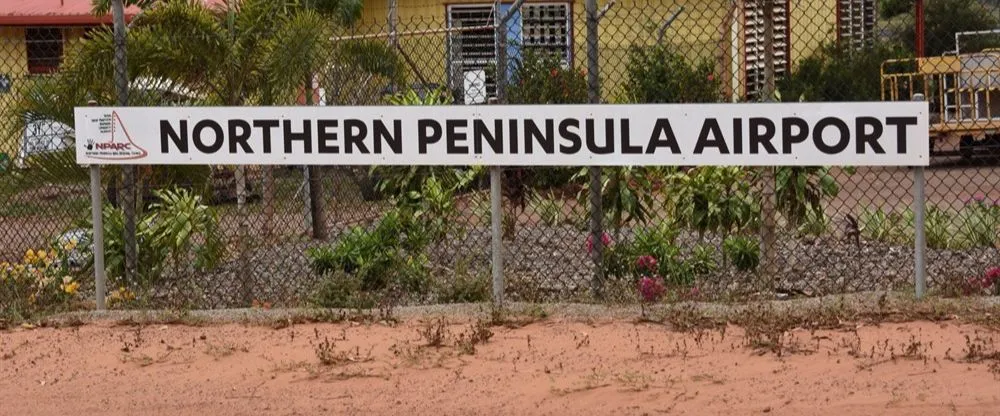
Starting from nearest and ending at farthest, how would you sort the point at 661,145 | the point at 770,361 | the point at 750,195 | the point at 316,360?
the point at 770,361 → the point at 316,360 → the point at 661,145 → the point at 750,195

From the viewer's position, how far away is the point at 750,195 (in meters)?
10.3

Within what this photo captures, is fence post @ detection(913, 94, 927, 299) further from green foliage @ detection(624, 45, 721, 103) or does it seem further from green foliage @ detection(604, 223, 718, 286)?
green foliage @ detection(624, 45, 721, 103)

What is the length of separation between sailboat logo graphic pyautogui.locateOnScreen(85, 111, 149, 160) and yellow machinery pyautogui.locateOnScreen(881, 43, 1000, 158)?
32.7 ft

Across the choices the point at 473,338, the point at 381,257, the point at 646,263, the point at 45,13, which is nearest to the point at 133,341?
the point at 473,338

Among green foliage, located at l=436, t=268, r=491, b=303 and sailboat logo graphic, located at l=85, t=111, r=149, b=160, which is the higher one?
sailboat logo graphic, located at l=85, t=111, r=149, b=160

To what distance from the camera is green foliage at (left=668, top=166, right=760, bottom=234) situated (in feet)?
33.4

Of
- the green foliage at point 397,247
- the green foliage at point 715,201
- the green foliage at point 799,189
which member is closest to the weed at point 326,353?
the green foliage at point 397,247

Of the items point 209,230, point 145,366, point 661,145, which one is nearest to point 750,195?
point 661,145

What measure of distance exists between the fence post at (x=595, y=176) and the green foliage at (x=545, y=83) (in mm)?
2523

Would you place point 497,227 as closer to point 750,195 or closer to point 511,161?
point 511,161

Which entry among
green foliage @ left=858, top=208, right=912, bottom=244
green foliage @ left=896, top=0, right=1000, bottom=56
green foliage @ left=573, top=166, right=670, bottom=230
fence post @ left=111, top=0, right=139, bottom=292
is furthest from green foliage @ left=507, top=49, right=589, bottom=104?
green foliage @ left=896, top=0, right=1000, bottom=56

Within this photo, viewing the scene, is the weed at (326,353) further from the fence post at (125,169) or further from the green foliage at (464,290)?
the fence post at (125,169)

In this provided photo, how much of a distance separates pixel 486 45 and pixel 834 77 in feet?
12.7

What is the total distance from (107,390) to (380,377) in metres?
1.34
